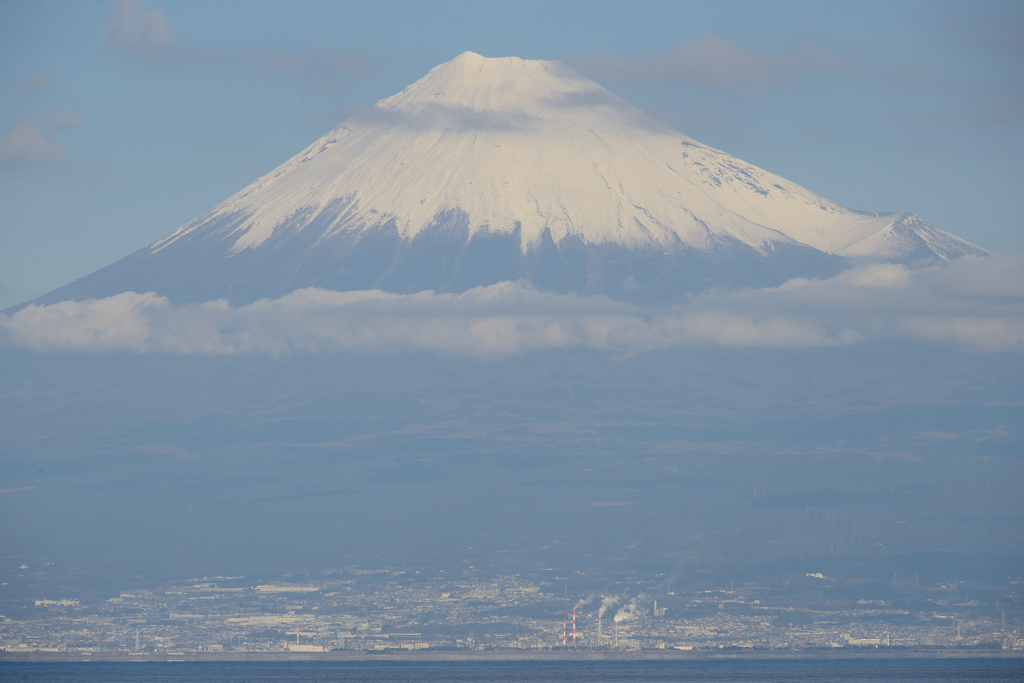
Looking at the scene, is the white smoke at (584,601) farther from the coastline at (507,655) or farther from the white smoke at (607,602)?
the coastline at (507,655)

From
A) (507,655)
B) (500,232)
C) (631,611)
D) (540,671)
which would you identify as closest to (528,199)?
(500,232)

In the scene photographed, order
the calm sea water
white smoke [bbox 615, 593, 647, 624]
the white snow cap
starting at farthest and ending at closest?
the white snow cap → white smoke [bbox 615, 593, 647, 624] → the calm sea water

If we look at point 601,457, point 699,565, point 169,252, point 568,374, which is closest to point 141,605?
point 699,565

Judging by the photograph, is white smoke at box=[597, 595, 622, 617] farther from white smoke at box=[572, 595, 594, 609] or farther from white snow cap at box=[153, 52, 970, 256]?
white snow cap at box=[153, 52, 970, 256]

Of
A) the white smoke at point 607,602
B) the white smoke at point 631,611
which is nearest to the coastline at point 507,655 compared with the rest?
the white smoke at point 631,611

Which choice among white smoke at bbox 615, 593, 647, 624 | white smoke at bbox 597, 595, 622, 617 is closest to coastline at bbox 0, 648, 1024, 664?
white smoke at bbox 615, 593, 647, 624

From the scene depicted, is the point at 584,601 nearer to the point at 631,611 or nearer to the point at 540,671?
the point at 631,611

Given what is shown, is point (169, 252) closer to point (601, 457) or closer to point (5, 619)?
point (601, 457)

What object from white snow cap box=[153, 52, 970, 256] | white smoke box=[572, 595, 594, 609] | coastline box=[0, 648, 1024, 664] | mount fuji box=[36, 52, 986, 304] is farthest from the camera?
white snow cap box=[153, 52, 970, 256]
